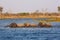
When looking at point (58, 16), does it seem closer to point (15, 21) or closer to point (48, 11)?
point (48, 11)

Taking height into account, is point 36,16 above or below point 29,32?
above

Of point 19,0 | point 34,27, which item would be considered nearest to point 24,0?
point 19,0

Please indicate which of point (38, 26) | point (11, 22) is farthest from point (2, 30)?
point (38, 26)

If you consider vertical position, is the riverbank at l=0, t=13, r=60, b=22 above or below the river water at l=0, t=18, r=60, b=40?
above

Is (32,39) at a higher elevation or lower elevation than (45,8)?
lower

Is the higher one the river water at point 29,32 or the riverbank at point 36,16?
the riverbank at point 36,16

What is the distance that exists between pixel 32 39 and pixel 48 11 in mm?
577

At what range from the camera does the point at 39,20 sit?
6828 mm

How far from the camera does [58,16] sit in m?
6.83

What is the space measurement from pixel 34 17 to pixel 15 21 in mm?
344

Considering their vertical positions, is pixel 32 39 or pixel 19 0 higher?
pixel 19 0

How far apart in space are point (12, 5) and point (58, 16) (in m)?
0.84

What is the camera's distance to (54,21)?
685 cm

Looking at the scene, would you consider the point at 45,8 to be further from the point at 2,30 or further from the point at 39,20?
the point at 2,30
